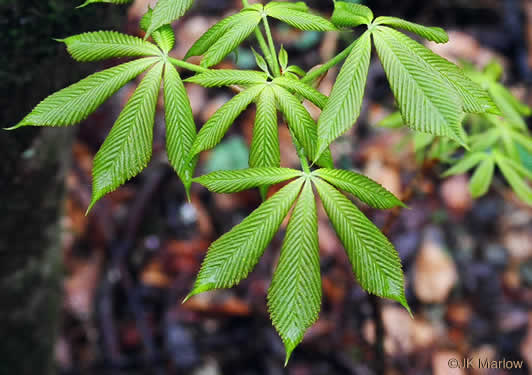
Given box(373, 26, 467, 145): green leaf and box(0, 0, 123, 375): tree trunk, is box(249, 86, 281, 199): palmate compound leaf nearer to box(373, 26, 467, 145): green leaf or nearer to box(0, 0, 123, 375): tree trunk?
box(373, 26, 467, 145): green leaf

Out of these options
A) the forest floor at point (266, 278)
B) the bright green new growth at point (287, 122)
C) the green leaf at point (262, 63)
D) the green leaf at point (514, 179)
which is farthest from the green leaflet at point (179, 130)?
the forest floor at point (266, 278)

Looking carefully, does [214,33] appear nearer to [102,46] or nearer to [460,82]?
[102,46]

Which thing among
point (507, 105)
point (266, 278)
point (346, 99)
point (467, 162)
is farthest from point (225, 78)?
point (266, 278)

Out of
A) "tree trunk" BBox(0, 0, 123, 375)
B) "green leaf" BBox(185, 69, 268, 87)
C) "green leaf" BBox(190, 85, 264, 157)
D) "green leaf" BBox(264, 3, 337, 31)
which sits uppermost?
"green leaf" BBox(264, 3, 337, 31)

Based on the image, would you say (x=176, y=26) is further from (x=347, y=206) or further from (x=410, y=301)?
(x=347, y=206)

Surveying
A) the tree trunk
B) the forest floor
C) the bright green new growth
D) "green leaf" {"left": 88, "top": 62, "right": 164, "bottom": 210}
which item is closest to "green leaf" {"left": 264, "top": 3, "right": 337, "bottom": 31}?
the bright green new growth

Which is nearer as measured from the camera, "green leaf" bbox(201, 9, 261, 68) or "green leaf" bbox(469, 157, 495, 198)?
"green leaf" bbox(201, 9, 261, 68)

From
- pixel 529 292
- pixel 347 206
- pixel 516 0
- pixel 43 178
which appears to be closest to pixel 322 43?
pixel 516 0
